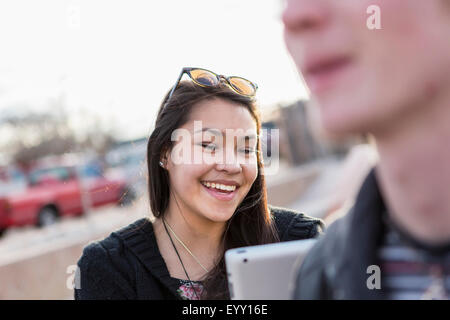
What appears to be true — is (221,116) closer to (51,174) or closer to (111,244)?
(111,244)

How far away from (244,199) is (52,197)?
994cm

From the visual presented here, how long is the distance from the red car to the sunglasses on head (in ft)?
26.1

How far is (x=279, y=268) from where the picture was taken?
1.19 meters

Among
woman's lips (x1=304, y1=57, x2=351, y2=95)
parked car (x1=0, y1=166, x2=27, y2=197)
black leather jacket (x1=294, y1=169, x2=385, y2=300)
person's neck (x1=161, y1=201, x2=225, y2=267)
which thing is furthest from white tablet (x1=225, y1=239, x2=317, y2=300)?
parked car (x1=0, y1=166, x2=27, y2=197)

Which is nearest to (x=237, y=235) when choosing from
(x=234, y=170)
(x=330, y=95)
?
(x=234, y=170)

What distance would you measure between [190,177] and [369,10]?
145cm

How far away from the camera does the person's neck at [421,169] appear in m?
0.70

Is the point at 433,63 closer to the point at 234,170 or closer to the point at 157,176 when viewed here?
the point at 234,170

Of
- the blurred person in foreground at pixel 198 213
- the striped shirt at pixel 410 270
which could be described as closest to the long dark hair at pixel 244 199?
the blurred person in foreground at pixel 198 213

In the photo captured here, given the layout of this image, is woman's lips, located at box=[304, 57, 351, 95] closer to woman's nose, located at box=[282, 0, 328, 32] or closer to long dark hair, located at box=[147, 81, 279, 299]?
woman's nose, located at box=[282, 0, 328, 32]

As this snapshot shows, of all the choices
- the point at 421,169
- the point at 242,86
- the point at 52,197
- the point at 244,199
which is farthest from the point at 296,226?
the point at 52,197

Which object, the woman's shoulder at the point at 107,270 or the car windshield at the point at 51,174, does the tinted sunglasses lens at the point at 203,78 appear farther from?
the car windshield at the point at 51,174

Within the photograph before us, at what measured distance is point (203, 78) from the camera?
223cm

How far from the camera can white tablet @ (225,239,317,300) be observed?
3.84 feet
